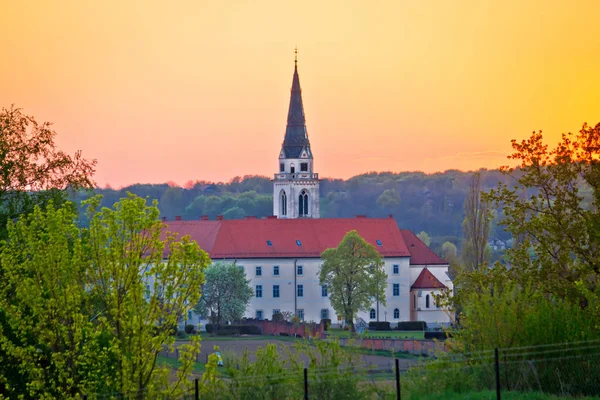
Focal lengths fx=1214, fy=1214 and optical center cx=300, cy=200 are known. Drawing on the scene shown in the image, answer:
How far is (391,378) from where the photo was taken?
3269 centimetres

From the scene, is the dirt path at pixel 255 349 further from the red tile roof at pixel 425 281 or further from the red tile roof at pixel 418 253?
the red tile roof at pixel 418 253

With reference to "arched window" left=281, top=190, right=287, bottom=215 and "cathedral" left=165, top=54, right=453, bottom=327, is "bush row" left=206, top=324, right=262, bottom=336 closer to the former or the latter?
"cathedral" left=165, top=54, right=453, bottom=327

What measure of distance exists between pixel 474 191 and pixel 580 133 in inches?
2530

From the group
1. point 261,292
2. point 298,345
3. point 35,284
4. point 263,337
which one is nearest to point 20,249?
point 35,284

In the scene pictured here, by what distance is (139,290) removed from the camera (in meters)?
28.0

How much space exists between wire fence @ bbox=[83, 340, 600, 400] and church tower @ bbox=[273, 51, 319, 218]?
9824cm

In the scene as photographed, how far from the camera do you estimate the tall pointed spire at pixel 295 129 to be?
13138cm

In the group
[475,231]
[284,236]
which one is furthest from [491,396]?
[284,236]

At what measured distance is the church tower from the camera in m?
128

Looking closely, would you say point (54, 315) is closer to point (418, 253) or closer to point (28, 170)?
point (28, 170)

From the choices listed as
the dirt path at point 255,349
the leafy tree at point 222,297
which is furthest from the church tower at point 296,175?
the dirt path at point 255,349

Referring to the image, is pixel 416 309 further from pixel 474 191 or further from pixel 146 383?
pixel 146 383

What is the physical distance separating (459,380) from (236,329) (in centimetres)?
6495

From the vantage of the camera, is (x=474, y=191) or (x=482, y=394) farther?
(x=474, y=191)
